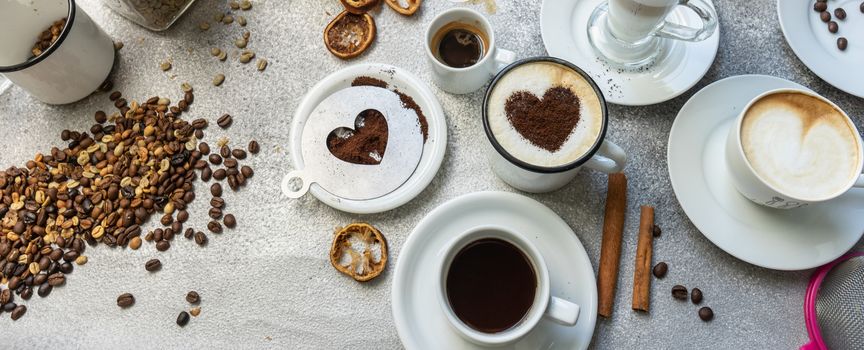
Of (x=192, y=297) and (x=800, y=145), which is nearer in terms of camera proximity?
(x=800, y=145)

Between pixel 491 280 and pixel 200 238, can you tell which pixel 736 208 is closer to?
pixel 491 280

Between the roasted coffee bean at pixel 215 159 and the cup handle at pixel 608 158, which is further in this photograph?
the roasted coffee bean at pixel 215 159

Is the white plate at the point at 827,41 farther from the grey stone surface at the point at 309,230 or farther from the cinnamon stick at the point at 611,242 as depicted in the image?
the cinnamon stick at the point at 611,242

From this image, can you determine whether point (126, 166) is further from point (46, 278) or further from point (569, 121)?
point (569, 121)

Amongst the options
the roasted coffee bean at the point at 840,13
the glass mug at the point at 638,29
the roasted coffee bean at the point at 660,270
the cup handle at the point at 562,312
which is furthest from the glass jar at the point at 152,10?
the roasted coffee bean at the point at 840,13

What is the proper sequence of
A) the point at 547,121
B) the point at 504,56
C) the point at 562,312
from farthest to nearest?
the point at 504,56
the point at 547,121
the point at 562,312

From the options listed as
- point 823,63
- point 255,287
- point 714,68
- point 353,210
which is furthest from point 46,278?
point 823,63

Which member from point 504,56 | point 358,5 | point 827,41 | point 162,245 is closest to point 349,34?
point 358,5
